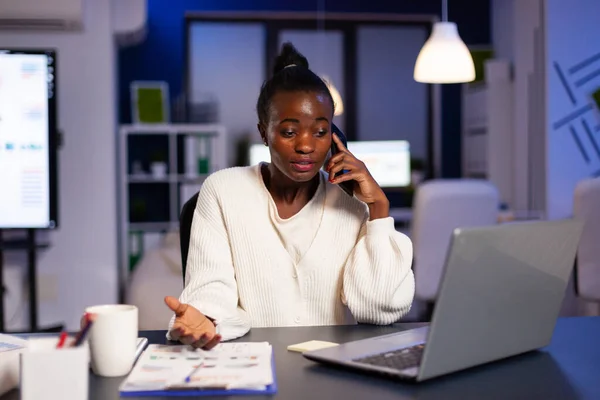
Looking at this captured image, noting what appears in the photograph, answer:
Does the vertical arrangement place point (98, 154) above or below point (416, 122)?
below

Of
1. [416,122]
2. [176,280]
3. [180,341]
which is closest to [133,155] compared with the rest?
[416,122]

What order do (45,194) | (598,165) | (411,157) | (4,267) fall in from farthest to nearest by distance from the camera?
1. (411,157)
2. (598,165)
3. (4,267)
4. (45,194)

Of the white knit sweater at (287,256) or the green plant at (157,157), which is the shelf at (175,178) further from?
the white knit sweater at (287,256)

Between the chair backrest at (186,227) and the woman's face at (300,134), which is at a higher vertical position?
the woman's face at (300,134)

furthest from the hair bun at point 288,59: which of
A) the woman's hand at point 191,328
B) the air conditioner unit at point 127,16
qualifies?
the air conditioner unit at point 127,16

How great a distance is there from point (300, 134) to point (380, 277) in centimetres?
31

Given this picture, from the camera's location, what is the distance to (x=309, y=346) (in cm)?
114

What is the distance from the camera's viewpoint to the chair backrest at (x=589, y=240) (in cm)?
337

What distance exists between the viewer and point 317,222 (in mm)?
1604

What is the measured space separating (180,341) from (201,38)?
5.84 meters

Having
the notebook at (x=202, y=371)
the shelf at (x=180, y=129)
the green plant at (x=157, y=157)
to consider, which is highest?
the shelf at (x=180, y=129)

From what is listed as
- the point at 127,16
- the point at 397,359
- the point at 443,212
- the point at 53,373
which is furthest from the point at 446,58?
the point at 53,373

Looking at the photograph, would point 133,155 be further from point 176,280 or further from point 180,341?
point 180,341

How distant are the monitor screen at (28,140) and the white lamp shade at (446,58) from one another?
5.90 feet
